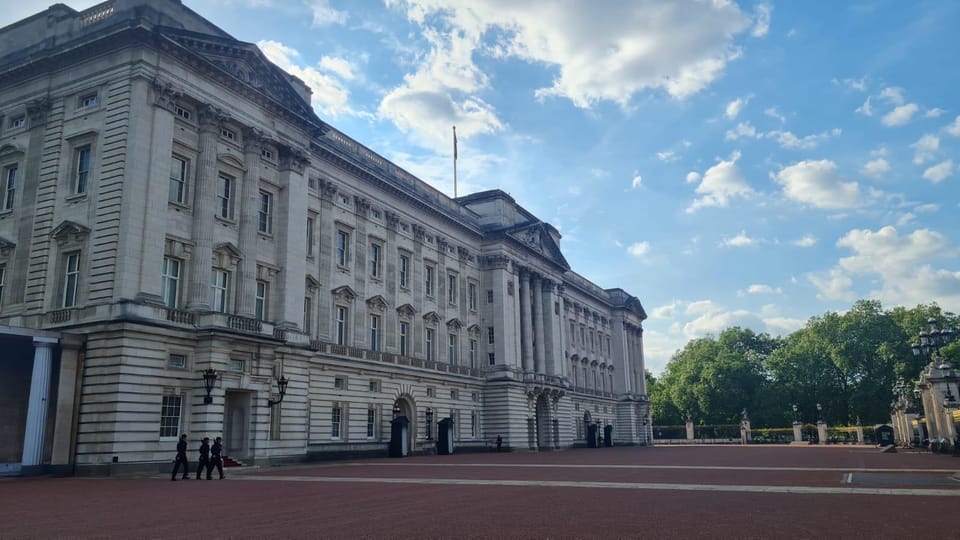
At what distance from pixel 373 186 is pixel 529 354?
25.8 meters

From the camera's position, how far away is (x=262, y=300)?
38062 millimetres

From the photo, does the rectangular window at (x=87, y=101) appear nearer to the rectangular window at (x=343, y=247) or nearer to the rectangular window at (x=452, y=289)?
the rectangular window at (x=343, y=247)

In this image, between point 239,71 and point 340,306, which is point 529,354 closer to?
point 340,306

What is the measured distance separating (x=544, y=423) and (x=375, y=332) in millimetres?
26780

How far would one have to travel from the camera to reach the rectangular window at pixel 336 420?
43.5 meters

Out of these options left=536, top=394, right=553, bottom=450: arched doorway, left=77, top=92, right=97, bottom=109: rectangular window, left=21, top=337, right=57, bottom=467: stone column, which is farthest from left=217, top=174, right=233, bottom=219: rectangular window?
left=536, top=394, right=553, bottom=450: arched doorway

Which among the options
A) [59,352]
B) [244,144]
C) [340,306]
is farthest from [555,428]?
[59,352]

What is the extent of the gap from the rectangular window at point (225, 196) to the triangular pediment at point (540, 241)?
106 feet

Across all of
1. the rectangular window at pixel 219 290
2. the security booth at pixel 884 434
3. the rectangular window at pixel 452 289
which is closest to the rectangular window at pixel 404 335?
the rectangular window at pixel 452 289

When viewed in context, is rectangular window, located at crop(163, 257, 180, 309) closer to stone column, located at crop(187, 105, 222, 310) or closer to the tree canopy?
stone column, located at crop(187, 105, 222, 310)

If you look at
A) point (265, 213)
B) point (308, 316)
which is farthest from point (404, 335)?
point (265, 213)

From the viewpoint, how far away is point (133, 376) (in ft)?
94.7

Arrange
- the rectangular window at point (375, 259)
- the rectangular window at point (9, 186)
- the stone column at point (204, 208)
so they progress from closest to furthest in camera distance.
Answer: the stone column at point (204, 208) → the rectangular window at point (9, 186) → the rectangular window at point (375, 259)

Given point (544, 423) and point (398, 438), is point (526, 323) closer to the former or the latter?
point (544, 423)
